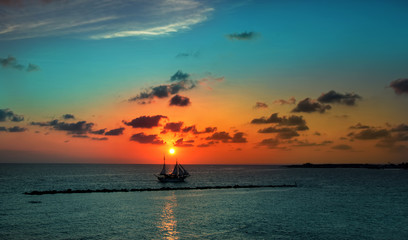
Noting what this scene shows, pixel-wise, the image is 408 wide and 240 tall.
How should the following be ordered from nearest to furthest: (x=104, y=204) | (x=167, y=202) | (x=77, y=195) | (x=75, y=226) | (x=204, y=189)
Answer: (x=75, y=226) → (x=104, y=204) → (x=167, y=202) → (x=77, y=195) → (x=204, y=189)

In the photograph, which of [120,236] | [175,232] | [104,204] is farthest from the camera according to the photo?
[104,204]

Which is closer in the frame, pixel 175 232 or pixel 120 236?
pixel 120 236

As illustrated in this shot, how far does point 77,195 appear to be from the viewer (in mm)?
103312

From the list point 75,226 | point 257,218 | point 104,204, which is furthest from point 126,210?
point 257,218

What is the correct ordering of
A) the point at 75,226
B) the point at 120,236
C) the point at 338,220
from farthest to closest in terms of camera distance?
the point at 338,220 → the point at 75,226 → the point at 120,236

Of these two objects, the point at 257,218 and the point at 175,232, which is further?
the point at 257,218

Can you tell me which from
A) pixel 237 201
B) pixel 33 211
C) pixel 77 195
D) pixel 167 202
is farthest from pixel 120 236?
pixel 77 195

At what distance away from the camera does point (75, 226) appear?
58.8 metres

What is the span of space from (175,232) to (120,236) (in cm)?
877

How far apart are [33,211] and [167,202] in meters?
32.6

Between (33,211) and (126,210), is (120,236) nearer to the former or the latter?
(126,210)

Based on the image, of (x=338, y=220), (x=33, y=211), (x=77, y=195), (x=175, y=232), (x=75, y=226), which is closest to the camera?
(x=175, y=232)

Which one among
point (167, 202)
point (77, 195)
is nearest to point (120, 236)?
point (167, 202)

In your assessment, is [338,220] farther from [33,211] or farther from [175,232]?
[33,211]
